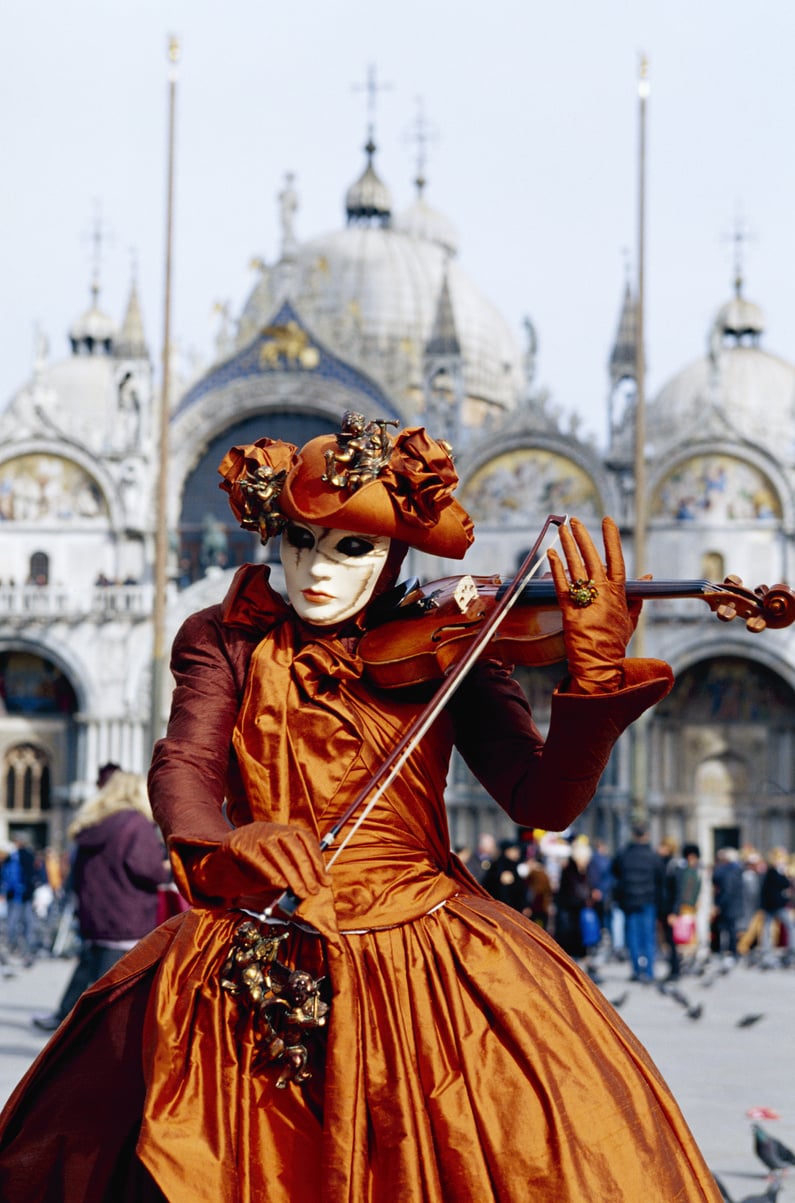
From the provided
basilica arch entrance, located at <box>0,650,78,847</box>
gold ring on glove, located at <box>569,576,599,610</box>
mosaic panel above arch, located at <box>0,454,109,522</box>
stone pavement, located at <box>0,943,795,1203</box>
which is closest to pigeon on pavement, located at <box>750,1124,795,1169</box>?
stone pavement, located at <box>0,943,795,1203</box>

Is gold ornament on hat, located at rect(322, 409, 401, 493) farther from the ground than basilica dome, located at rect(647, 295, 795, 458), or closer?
closer

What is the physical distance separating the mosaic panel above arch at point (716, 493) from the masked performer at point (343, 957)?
86.4ft

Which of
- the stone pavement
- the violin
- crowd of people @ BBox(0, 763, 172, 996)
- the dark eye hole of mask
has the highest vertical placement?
the dark eye hole of mask

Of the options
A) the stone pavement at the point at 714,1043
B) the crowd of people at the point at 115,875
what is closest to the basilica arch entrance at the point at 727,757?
the stone pavement at the point at 714,1043

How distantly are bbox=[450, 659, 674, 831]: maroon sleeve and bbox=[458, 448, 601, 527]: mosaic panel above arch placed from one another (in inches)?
1028

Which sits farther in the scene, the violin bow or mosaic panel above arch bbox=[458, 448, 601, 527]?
mosaic panel above arch bbox=[458, 448, 601, 527]

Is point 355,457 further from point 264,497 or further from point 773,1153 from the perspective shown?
point 773,1153

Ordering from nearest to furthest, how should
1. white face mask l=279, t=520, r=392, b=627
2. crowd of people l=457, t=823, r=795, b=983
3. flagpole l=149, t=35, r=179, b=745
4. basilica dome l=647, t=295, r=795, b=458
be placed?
white face mask l=279, t=520, r=392, b=627 < crowd of people l=457, t=823, r=795, b=983 < flagpole l=149, t=35, r=179, b=745 < basilica dome l=647, t=295, r=795, b=458

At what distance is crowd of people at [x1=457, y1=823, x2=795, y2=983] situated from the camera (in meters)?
11.8

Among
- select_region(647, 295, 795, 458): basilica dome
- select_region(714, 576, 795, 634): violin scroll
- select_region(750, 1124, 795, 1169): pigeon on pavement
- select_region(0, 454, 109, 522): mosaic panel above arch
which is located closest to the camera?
select_region(714, 576, 795, 634): violin scroll

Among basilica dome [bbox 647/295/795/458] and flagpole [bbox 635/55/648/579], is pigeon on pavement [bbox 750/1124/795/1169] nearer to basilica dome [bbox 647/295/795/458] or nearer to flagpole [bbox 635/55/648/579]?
flagpole [bbox 635/55/648/579]

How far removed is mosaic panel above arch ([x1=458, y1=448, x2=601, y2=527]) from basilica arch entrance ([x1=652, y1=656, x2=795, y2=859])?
124 inches

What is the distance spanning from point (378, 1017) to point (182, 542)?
28802mm

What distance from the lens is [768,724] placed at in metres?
29.2
